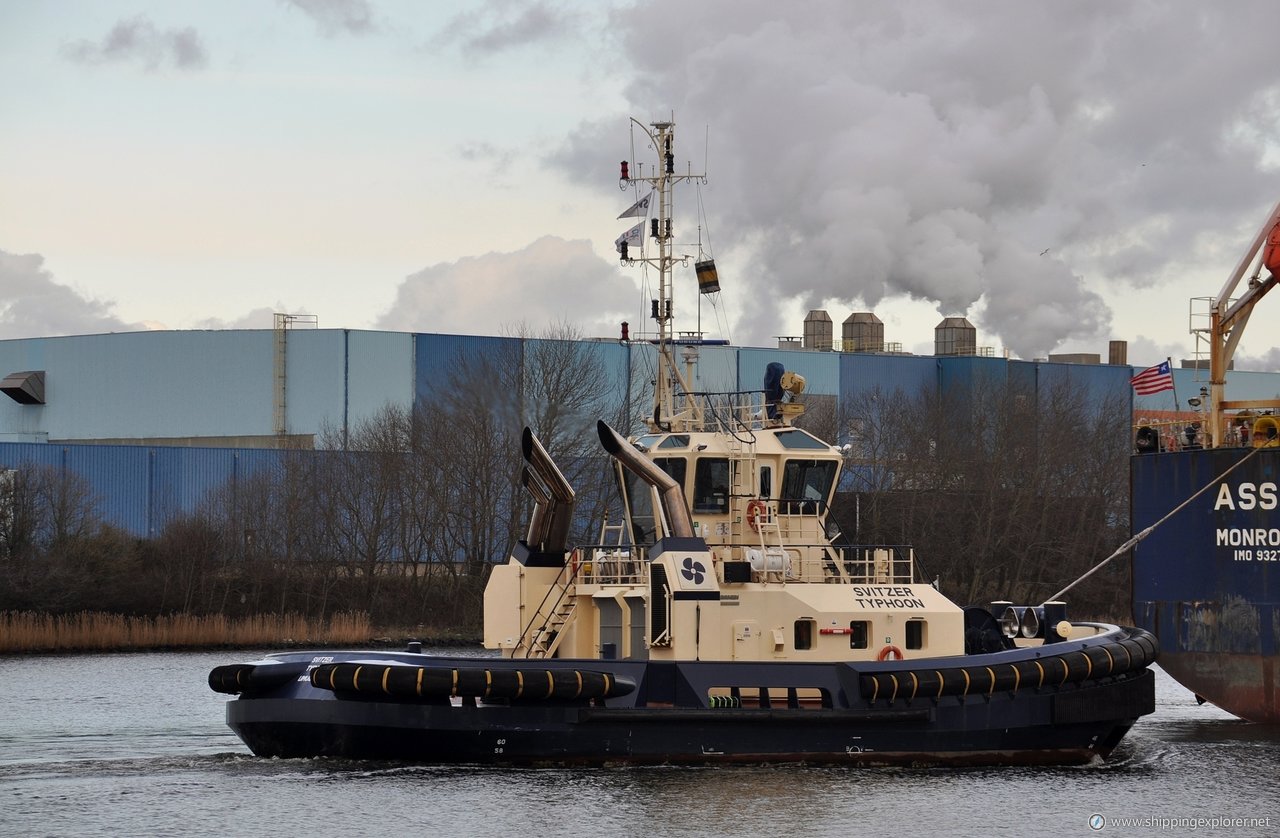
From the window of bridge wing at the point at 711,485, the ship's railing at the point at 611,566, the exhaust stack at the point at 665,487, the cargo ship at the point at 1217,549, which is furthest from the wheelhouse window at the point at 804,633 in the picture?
the cargo ship at the point at 1217,549

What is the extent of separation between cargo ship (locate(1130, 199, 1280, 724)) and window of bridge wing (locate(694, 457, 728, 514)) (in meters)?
7.44

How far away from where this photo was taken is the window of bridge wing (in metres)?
21.4

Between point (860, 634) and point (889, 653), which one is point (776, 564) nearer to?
point (860, 634)

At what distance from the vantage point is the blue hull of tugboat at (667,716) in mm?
19703

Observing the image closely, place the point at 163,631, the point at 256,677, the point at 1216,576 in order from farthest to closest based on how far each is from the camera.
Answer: the point at 163,631, the point at 1216,576, the point at 256,677

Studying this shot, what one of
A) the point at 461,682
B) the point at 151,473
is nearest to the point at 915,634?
the point at 461,682

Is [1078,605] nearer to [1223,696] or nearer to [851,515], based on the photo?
[851,515]

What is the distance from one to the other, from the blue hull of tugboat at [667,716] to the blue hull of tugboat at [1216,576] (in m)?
5.44

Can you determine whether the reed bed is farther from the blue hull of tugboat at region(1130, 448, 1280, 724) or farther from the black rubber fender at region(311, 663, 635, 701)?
the black rubber fender at region(311, 663, 635, 701)

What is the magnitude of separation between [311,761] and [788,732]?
5.45 meters

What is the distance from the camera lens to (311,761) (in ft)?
66.4

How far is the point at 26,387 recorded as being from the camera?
2302 inches

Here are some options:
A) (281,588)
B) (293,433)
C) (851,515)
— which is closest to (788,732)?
(281,588)

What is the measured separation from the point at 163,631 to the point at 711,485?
2340cm
